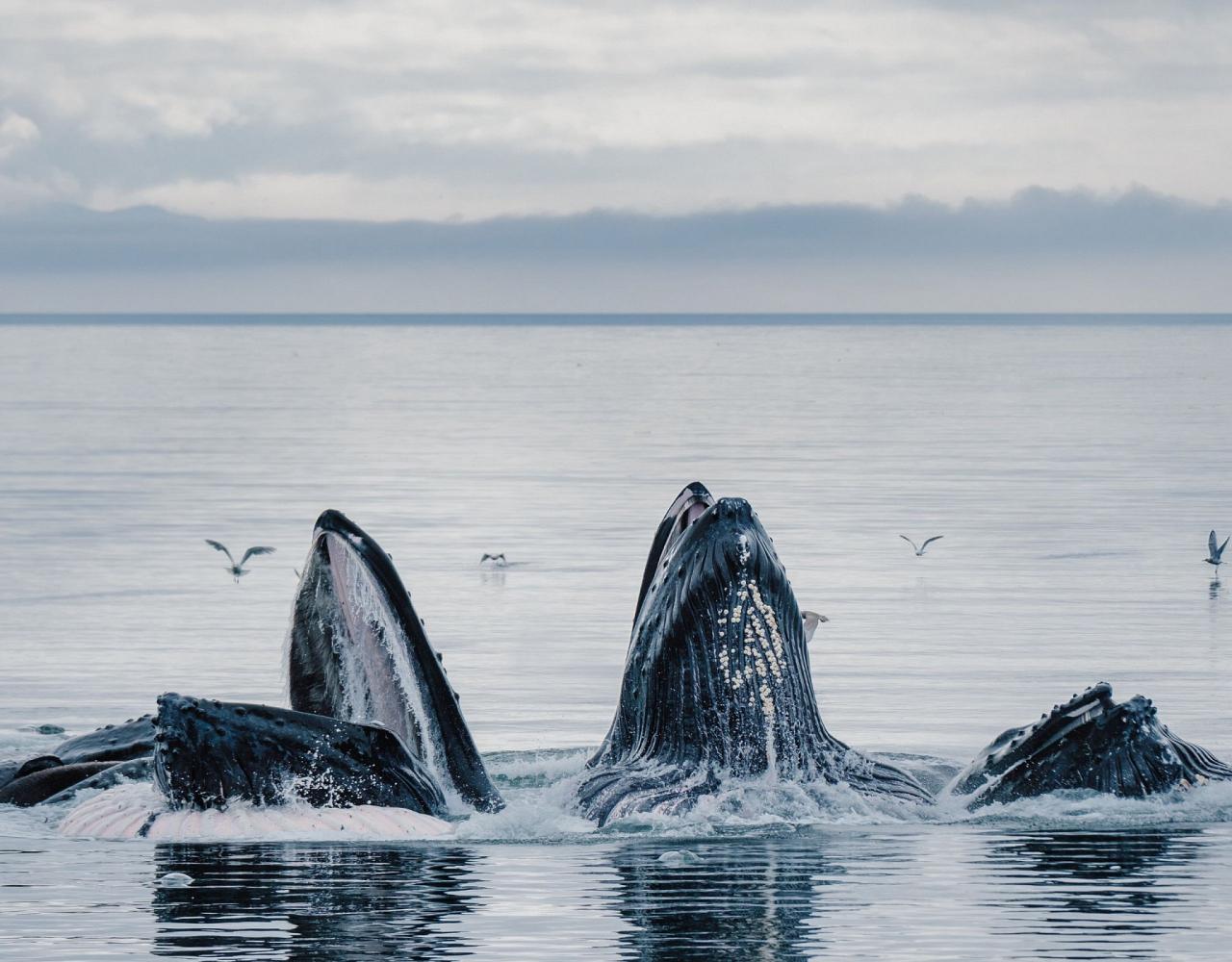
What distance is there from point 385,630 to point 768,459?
135 feet

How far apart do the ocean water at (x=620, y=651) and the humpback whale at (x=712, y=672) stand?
20 cm

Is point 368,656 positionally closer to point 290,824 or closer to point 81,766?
point 290,824

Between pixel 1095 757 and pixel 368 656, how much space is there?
3.97 metres

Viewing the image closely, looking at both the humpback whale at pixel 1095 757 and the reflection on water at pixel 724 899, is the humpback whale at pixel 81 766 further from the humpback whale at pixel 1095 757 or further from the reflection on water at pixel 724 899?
the humpback whale at pixel 1095 757

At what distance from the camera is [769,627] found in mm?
11164

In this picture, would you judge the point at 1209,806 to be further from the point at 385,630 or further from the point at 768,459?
the point at 768,459

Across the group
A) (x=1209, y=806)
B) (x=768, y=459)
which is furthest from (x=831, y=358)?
(x=1209, y=806)

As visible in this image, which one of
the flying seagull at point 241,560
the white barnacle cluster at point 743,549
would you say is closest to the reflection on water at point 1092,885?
the white barnacle cluster at point 743,549

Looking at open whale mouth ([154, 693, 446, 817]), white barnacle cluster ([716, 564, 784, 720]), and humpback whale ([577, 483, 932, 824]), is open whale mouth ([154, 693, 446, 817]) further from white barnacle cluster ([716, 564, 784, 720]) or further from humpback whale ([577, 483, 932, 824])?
white barnacle cluster ([716, 564, 784, 720])

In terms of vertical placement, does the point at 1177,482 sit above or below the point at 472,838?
above

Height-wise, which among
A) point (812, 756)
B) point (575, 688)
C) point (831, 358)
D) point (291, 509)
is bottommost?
point (812, 756)

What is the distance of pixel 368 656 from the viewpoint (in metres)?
11.2

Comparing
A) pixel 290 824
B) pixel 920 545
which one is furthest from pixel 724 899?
pixel 920 545

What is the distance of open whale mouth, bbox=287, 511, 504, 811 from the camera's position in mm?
11133
